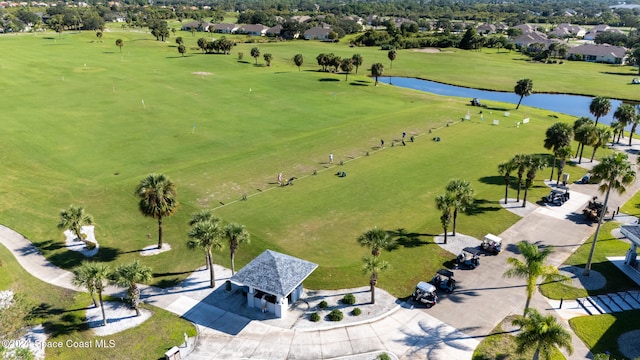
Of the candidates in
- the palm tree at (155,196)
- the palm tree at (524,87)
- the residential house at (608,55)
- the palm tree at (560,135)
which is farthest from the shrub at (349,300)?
the residential house at (608,55)

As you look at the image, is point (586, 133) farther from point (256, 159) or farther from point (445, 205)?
point (256, 159)

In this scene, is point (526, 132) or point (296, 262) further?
point (526, 132)

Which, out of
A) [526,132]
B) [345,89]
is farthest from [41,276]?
[345,89]

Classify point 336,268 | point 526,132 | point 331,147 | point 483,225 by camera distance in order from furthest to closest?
point 526,132, point 331,147, point 483,225, point 336,268

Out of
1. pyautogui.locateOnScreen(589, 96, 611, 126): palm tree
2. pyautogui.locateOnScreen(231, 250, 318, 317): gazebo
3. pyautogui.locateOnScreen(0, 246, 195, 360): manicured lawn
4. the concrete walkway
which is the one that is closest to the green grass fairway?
the concrete walkway

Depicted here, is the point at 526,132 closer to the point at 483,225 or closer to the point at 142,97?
the point at 483,225

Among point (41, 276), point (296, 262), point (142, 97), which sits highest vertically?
point (142, 97)

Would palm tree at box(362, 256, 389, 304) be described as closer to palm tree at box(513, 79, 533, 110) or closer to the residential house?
palm tree at box(513, 79, 533, 110)
